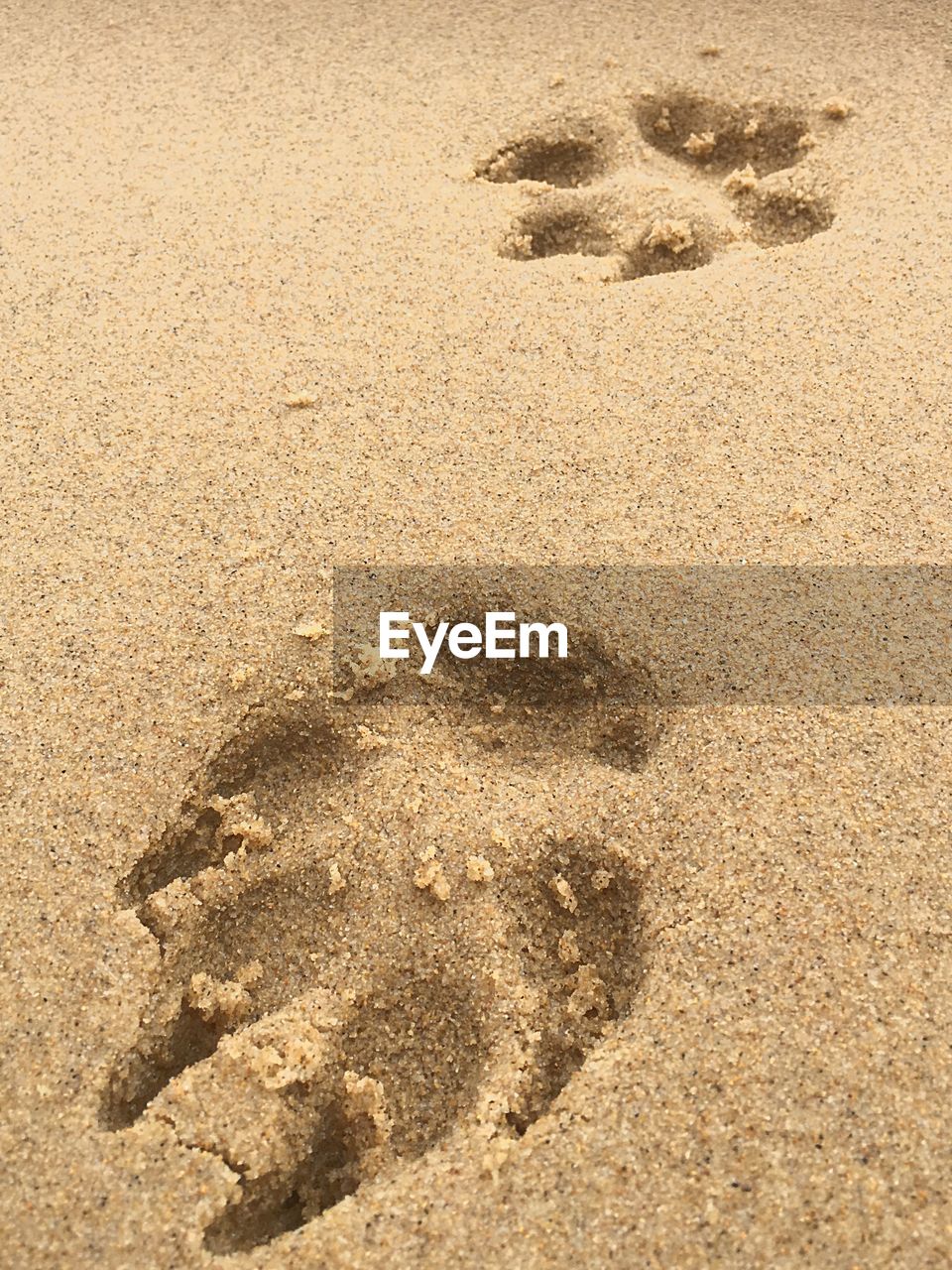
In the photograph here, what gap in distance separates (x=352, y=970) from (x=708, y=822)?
1.65 feet

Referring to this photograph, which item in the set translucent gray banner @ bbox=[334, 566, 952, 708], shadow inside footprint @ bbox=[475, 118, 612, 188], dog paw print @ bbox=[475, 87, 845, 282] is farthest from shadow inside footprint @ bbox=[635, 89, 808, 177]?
translucent gray banner @ bbox=[334, 566, 952, 708]

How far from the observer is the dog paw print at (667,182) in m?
2.13

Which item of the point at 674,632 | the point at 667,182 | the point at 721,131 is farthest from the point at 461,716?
the point at 721,131

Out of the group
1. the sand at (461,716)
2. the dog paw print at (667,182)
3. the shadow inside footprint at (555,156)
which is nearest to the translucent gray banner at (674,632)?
the sand at (461,716)

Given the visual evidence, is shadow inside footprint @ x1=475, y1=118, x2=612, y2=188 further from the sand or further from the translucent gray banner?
the translucent gray banner

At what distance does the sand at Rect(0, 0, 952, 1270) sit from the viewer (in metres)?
1.19

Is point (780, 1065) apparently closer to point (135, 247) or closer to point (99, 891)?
point (99, 891)

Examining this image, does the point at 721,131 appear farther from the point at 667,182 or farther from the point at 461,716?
the point at 461,716

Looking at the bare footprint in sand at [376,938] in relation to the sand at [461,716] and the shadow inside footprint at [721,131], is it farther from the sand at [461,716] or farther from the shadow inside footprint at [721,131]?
the shadow inside footprint at [721,131]

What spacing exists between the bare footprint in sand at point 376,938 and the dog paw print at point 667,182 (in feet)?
3.27

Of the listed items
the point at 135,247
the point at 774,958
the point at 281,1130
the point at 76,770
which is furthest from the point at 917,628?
the point at 135,247

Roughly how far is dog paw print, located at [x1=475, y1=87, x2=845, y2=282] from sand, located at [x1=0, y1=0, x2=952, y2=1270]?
10 mm

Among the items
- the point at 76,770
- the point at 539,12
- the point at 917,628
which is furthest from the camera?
the point at 539,12

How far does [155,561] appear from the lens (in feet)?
5.48
